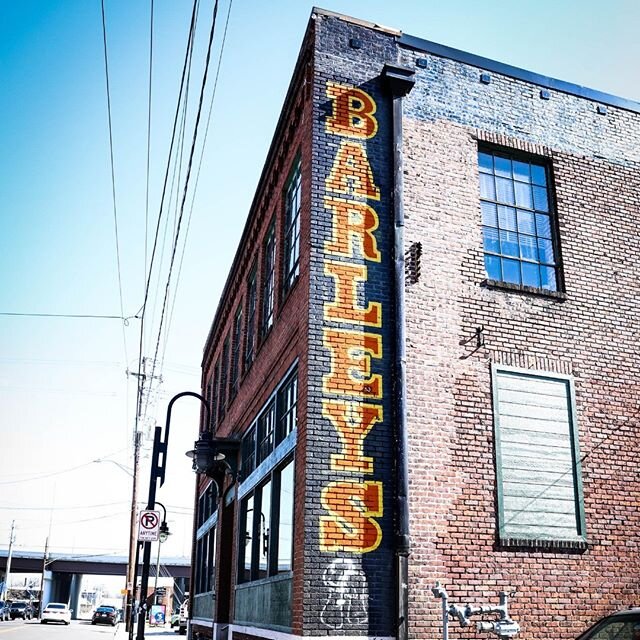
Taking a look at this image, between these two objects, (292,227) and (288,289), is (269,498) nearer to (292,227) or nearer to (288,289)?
(288,289)

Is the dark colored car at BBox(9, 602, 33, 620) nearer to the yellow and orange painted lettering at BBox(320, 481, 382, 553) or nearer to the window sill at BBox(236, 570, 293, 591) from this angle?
the window sill at BBox(236, 570, 293, 591)

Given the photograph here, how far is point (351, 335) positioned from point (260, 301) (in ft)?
18.7

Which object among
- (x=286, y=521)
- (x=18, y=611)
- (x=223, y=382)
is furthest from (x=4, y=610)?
(x=286, y=521)

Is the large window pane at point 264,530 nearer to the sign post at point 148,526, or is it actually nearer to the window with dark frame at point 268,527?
the window with dark frame at point 268,527

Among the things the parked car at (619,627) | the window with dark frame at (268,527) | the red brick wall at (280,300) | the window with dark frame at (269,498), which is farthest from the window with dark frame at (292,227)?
the parked car at (619,627)

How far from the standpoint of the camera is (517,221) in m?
12.2

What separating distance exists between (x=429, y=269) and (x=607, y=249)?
3428 mm

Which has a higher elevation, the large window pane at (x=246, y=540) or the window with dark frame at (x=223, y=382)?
the window with dark frame at (x=223, y=382)

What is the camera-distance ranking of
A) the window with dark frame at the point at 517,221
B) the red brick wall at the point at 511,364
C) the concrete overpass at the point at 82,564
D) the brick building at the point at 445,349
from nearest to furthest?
the brick building at the point at 445,349 < the red brick wall at the point at 511,364 < the window with dark frame at the point at 517,221 < the concrete overpass at the point at 82,564

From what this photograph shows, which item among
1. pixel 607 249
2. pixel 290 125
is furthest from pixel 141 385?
pixel 607 249

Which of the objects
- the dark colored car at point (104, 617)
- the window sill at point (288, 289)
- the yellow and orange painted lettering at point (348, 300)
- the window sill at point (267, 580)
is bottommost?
the dark colored car at point (104, 617)

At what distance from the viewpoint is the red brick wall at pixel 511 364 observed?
9938 mm

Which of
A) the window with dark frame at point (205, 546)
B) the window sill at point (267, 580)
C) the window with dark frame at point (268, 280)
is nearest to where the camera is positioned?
the window sill at point (267, 580)

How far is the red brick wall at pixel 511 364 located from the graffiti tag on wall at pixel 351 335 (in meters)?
0.59
